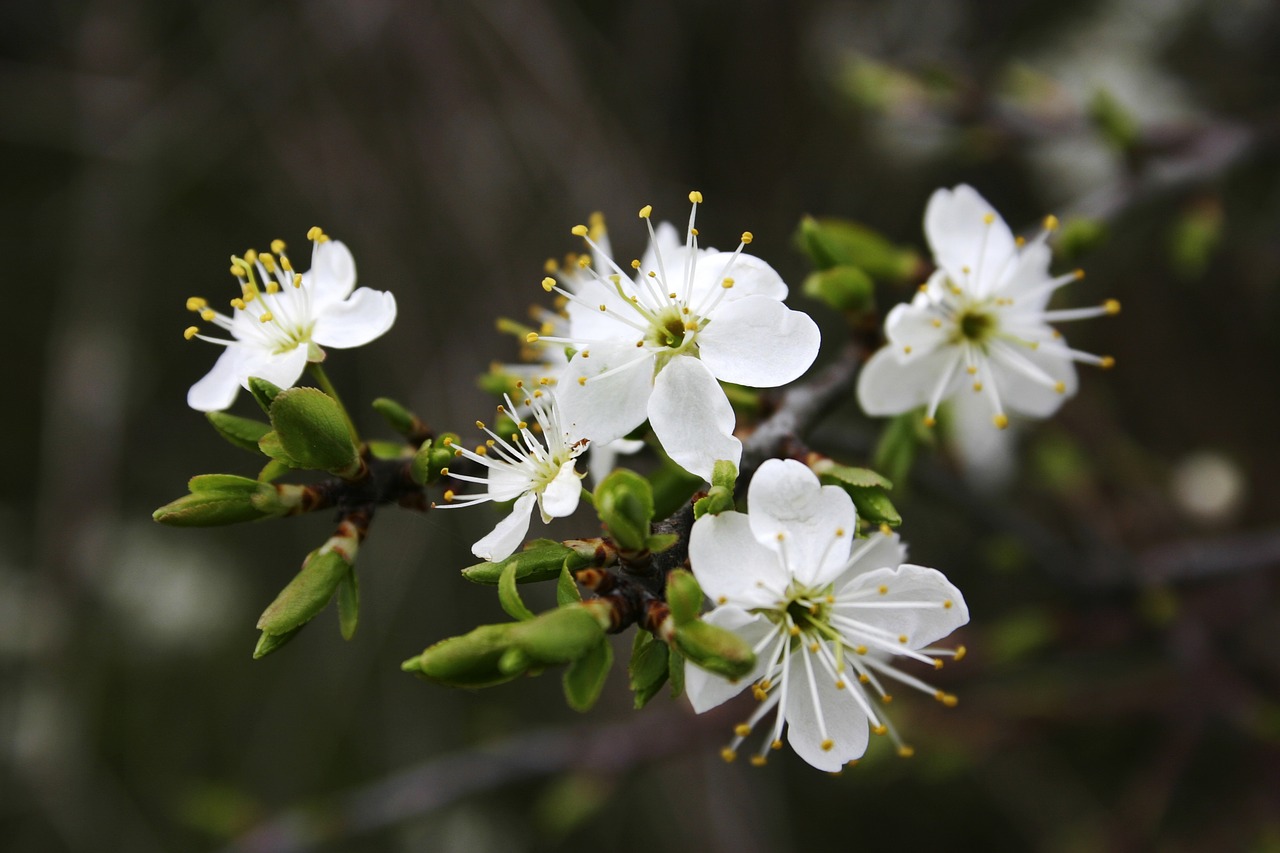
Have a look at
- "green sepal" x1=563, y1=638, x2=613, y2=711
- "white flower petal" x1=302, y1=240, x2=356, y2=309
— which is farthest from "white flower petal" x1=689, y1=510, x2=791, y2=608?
"white flower petal" x1=302, y1=240, x2=356, y2=309

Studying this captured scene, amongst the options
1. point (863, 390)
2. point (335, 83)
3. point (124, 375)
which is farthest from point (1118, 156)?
point (124, 375)

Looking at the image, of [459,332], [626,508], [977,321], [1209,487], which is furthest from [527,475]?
[459,332]

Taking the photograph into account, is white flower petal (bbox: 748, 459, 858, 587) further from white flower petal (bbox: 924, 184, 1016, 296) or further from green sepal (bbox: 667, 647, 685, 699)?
white flower petal (bbox: 924, 184, 1016, 296)

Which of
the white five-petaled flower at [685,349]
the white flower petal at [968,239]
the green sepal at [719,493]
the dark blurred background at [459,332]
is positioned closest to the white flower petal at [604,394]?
the white five-petaled flower at [685,349]

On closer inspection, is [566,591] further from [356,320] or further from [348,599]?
[356,320]

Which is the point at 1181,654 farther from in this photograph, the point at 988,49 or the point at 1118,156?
the point at 988,49

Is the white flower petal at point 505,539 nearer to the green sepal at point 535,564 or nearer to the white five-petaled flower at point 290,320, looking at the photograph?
the green sepal at point 535,564
